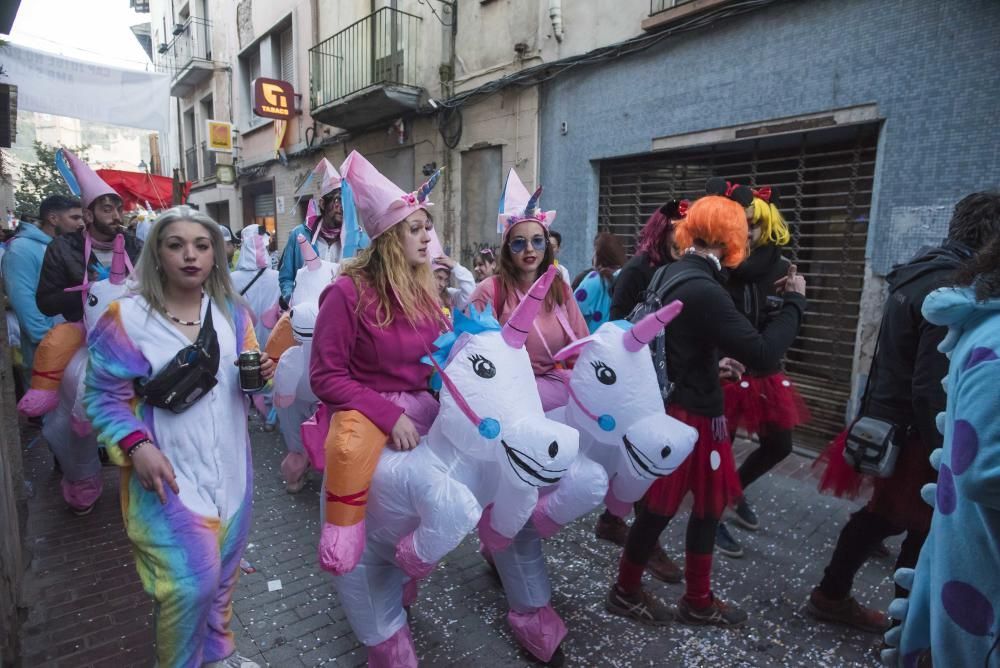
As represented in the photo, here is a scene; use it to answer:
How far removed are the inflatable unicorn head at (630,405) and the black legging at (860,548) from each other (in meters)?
1.11

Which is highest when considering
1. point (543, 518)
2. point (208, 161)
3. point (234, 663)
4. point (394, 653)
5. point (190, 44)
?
point (190, 44)

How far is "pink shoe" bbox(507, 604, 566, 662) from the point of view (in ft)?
7.92

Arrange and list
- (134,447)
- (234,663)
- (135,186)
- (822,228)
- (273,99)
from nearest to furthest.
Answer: (134,447) < (234,663) < (822,228) < (135,186) < (273,99)

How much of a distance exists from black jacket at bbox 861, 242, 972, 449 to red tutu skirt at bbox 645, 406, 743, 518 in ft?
2.19

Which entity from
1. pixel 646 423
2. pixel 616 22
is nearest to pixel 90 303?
pixel 646 423

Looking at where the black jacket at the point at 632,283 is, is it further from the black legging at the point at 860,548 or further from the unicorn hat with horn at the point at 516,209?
the black legging at the point at 860,548

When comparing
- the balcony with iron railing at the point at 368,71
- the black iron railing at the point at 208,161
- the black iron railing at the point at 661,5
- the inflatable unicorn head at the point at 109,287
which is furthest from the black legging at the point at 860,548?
the black iron railing at the point at 208,161

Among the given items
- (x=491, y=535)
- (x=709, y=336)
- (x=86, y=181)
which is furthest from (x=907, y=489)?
(x=86, y=181)

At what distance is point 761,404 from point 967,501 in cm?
230

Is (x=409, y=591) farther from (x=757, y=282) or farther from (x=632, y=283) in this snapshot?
(x=757, y=282)

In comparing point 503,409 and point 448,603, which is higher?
point 503,409

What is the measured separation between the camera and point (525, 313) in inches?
73.7

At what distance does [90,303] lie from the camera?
312cm

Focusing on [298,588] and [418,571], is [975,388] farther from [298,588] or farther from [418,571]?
[298,588]
